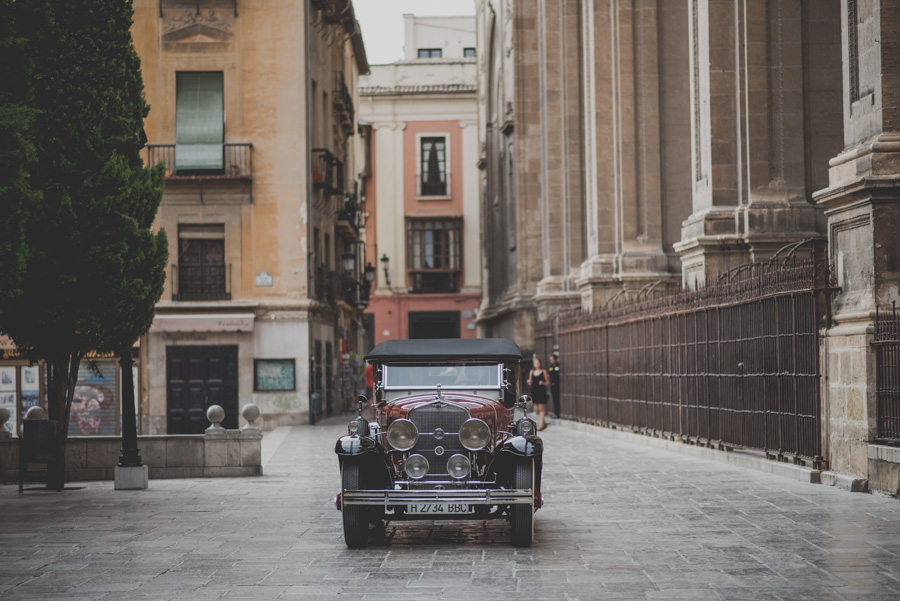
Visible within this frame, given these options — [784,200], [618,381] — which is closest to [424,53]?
[618,381]

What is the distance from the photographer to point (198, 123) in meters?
33.0

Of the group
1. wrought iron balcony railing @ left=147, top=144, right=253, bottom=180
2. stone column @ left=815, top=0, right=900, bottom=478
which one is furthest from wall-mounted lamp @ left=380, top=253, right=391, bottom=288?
stone column @ left=815, top=0, right=900, bottom=478

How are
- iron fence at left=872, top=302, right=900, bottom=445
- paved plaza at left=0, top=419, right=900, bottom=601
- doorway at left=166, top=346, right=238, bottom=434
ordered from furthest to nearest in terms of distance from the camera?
1. doorway at left=166, top=346, right=238, bottom=434
2. iron fence at left=872, top=302, right=900, bottom=445
3. paved plaza at left=0, top=419, right=900, bottom=601

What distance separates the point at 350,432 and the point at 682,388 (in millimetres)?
10668

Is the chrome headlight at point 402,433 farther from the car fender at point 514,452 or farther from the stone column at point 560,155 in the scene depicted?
the stone column at point 560,155

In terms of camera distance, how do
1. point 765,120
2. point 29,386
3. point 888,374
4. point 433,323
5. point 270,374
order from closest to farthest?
point 888,374
point 765,120
point 29,386
point 270,374
point 433,323

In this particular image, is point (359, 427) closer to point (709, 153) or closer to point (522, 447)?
point (522, 447)

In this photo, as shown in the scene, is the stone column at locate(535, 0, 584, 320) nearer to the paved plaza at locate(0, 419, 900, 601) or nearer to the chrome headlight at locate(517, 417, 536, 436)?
the paved plaza at locate(0, 419, 900, 601)

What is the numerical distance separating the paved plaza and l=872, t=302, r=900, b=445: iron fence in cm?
73

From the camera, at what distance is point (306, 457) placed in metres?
21.0

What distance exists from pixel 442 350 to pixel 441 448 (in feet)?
4.04

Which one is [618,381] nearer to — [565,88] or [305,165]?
[305,165]

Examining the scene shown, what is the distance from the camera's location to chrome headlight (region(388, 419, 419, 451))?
10.3m

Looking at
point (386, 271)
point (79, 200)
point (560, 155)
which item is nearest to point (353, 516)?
point (79, 200)
